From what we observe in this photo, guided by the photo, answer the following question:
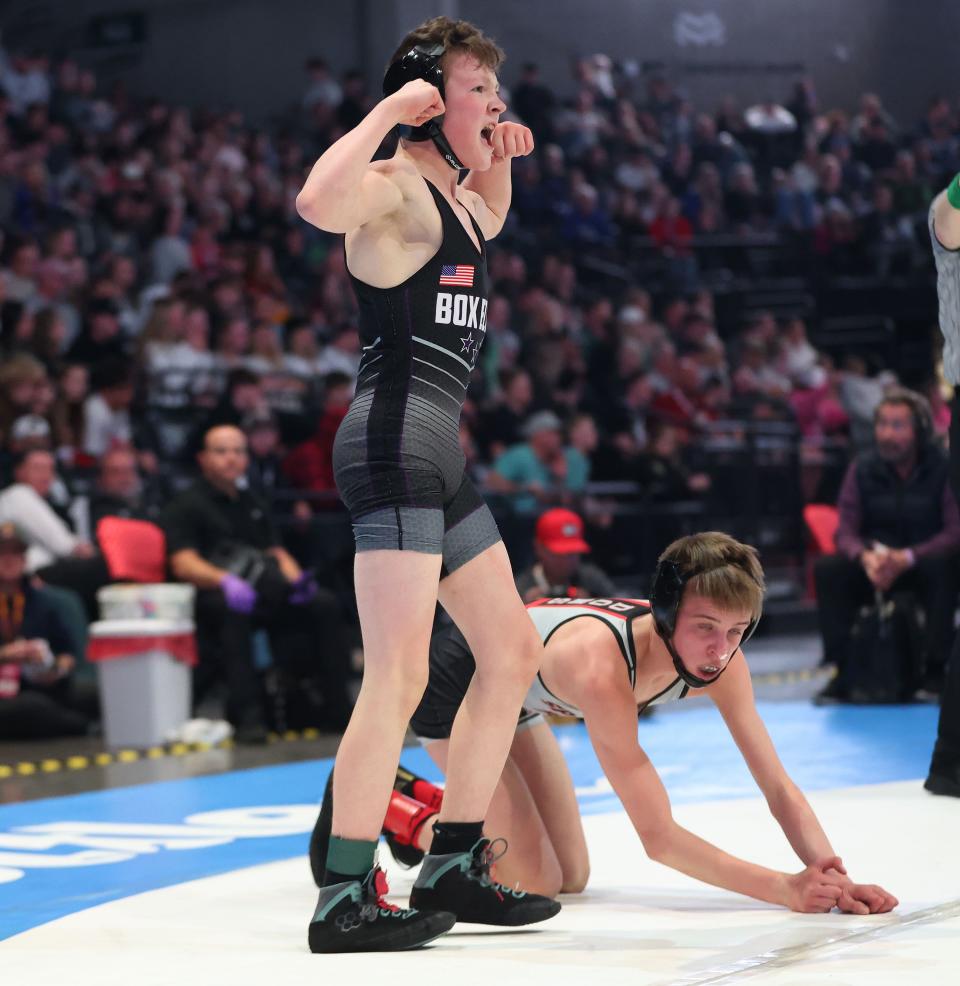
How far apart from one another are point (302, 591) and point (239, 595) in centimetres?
30

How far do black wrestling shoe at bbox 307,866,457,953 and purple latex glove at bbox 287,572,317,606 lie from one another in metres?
4.33

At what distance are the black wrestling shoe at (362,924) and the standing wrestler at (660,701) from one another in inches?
20.3

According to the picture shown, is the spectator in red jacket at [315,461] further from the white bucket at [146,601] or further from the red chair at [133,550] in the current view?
the white bucket at [146,601]

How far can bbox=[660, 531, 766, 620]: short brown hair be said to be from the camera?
316 centimetres

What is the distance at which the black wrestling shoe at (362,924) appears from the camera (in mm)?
2965

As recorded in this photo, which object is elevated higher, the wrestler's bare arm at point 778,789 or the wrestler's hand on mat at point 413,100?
the wrestler's hand on mat at point 413,100

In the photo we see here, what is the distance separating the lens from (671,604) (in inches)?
127

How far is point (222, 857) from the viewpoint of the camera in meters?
4.38

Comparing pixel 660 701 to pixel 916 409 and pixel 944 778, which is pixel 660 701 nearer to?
pixel 944 778

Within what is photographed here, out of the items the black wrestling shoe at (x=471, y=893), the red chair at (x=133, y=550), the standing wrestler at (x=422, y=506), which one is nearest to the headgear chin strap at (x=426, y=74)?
the standing wrestler at (x=422, y=506)

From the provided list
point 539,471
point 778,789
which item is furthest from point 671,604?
point 539,471

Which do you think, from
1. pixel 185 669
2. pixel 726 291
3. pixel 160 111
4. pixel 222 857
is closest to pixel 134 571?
pixel 185 669

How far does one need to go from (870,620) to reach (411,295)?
526cm

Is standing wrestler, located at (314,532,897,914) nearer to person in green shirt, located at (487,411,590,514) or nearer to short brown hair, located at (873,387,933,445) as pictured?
short brown hair, located at (873,387,933,445)
